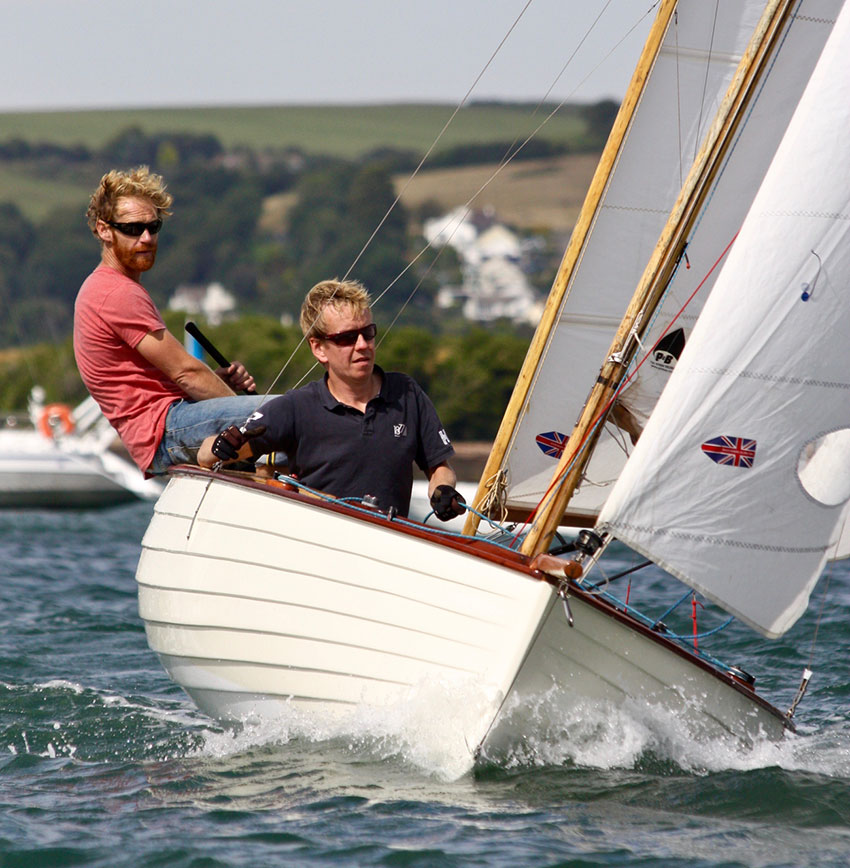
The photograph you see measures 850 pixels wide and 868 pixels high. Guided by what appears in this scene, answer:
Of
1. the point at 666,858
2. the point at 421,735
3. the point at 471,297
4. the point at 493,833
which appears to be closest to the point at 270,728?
the point at 421,735

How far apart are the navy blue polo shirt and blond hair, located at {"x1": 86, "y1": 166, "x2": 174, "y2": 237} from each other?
118 cm

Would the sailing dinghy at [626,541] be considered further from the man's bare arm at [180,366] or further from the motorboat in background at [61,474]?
the motorboat in background at [61,474]

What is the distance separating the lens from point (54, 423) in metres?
29.1

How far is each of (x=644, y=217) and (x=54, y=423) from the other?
2372 cm

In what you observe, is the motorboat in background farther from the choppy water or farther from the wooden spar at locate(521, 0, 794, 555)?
the wooden spar at locate(521, 0, 794, 555)

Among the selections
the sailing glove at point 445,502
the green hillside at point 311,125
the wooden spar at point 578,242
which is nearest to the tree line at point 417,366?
the wooden spar at point 578,242

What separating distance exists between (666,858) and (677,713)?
88 cm

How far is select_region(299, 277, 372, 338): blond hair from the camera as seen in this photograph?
5625mm

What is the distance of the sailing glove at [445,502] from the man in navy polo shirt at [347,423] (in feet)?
0.05

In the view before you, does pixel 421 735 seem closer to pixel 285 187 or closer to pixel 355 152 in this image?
pixel 285 187

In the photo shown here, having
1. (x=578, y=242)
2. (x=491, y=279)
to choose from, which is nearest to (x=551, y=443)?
(x=578, y=242)

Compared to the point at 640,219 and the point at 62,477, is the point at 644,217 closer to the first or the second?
the point at 640,219

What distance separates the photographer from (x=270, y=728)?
5727mm

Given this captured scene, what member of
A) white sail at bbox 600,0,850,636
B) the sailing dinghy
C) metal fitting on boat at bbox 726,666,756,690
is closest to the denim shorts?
the sailing dinghy
